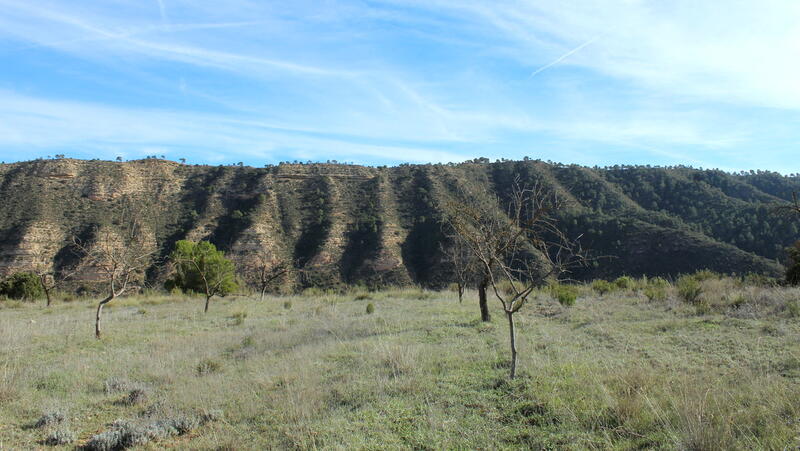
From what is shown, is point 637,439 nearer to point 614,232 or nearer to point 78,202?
point 614,232

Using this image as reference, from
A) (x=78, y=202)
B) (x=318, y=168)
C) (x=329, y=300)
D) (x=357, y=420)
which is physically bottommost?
(x=329, y=300)

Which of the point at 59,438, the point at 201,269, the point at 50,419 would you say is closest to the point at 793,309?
the point at 59,438

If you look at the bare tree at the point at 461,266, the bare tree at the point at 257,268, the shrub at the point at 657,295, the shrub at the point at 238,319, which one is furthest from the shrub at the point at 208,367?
the bare tree at the point at 257,268

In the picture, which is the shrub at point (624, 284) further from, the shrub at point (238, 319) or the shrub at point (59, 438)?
the shrub at point (59, 438)

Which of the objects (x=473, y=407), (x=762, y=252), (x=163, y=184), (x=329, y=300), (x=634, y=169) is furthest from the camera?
(x=634, y=169)

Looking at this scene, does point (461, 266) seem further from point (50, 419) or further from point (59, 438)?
point (59, 438)

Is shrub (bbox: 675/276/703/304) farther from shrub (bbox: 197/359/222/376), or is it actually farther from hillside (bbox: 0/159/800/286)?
hillside (bbox: 0/159/800/286)

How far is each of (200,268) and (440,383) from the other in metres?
28.2

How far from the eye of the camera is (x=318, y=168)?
2386 inches

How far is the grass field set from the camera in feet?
15.7

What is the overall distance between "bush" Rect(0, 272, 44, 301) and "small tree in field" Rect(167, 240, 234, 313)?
26.7 feet

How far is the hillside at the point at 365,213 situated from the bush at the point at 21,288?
918 centimetres

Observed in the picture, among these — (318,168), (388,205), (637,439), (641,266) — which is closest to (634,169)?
(641,266)

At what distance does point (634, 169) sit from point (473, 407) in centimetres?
6255
